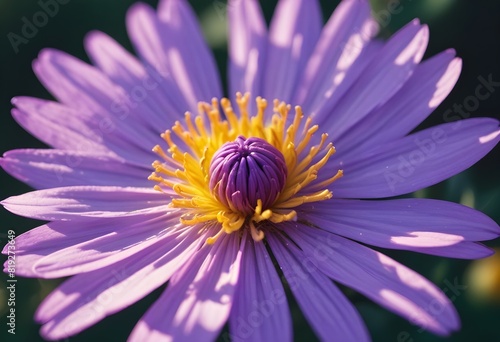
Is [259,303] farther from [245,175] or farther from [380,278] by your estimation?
[245,175]

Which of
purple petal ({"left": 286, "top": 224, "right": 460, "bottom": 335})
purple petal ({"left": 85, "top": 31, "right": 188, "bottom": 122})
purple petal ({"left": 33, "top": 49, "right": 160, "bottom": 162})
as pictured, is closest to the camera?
purple petal ({"left": 286, "top": 224, "right": 460, "bottom": 335})

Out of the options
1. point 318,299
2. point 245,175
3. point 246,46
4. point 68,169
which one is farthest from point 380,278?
point 246,46

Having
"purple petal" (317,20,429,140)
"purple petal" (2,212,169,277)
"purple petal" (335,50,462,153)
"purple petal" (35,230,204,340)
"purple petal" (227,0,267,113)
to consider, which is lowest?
"purple petal" (35,230,204,340)

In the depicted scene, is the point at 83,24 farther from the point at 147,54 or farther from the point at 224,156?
the point at 224,156

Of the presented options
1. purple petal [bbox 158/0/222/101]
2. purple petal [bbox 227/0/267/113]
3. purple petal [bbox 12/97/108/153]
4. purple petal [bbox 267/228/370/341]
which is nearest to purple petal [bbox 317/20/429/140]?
purple petal [bbox 227/0/267/113]

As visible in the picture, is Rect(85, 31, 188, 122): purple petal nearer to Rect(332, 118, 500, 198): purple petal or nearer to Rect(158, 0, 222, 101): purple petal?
Rect(158, 0, 222, 101): purple petal
